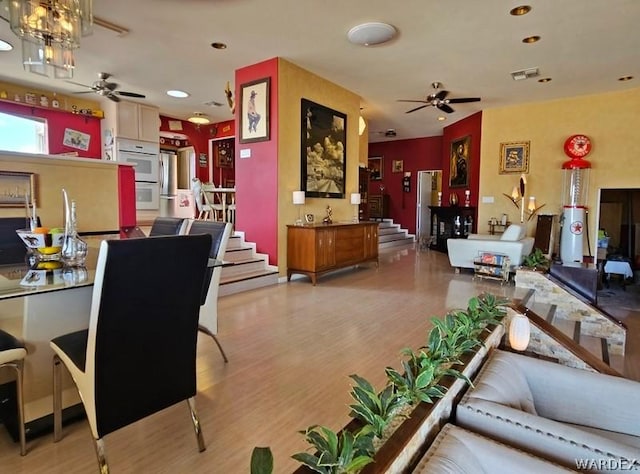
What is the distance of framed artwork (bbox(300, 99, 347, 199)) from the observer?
564 centimetres

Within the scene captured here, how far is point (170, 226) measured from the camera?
118 inches

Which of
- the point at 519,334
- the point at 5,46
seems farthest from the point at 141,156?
the point at 519,334

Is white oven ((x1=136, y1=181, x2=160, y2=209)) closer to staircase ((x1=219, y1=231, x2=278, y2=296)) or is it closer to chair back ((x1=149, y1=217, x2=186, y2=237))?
staircase ((x1=219, y1=231, x2=278, y2=296))

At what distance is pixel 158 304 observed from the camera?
57.4 inches

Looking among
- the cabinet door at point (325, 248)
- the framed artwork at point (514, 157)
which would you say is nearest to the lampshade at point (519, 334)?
the cabinet door at point (325, 248)

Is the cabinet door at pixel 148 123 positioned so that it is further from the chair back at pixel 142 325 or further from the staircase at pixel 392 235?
the chair back at pixel 142 325

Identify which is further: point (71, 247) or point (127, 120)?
point (127, 120)

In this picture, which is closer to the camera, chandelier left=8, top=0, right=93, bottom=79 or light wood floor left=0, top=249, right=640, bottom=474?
light wood floor left=0, top=249, right=640, bottom=474

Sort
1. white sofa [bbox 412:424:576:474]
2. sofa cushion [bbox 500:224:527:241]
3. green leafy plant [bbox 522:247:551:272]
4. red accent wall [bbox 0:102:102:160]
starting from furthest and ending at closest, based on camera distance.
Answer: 1. red accent wall [bbox 0:102:102:160]
2. sofa cushion [bbox 500:224:527:241]
3. green leafy plant [bbox 522:247:551:272]
4. white sofa [bbox 412:424:576:474]

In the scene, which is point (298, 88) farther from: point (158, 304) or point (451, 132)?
point (451, 132)

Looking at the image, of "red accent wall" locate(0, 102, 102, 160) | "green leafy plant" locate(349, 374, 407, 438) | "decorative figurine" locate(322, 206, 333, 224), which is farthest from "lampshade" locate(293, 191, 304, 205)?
"red accent wall" locate(0, 102, 102, 160)

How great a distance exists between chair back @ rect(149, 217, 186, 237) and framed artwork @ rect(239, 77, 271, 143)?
102 inches

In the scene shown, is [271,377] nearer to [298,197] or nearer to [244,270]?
[244,270]

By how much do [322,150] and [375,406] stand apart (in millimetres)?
5330
